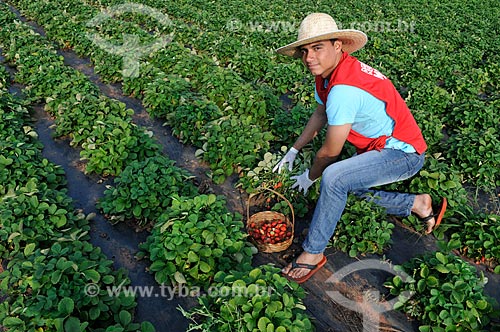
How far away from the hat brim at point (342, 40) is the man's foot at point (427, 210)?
1.55 metres

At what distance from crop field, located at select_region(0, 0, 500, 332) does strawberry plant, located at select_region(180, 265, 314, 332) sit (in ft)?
0.04

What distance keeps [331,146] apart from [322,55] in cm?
70

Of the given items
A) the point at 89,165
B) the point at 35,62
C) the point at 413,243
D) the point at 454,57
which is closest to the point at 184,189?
the point at 89,165

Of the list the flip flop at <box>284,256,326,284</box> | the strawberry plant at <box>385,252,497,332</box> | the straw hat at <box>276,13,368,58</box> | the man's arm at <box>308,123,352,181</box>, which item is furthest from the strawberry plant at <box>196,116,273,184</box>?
the strawberry plant at <box>385,252,497,332</box>

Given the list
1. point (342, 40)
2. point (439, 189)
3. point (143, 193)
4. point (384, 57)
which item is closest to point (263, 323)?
point (143, 193)

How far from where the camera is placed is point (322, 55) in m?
2.75

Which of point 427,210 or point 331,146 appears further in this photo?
point 427,210

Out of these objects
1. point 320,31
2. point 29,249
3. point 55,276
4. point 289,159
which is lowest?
point 29,249

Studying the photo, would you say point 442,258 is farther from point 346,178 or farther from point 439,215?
point 346,178

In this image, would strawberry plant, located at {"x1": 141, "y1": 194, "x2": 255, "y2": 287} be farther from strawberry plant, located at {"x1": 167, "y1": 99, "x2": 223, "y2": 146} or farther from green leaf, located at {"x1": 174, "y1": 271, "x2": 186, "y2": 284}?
strawberry plant, located at {"x1": 167, "y1": 99, "x2": 223, "y2": 146}

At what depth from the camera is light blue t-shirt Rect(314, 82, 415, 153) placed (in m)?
2.70

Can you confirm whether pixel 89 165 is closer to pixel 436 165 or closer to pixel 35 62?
pixel 35 62

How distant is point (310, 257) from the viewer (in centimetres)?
310

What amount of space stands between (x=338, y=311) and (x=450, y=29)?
10876 mm
